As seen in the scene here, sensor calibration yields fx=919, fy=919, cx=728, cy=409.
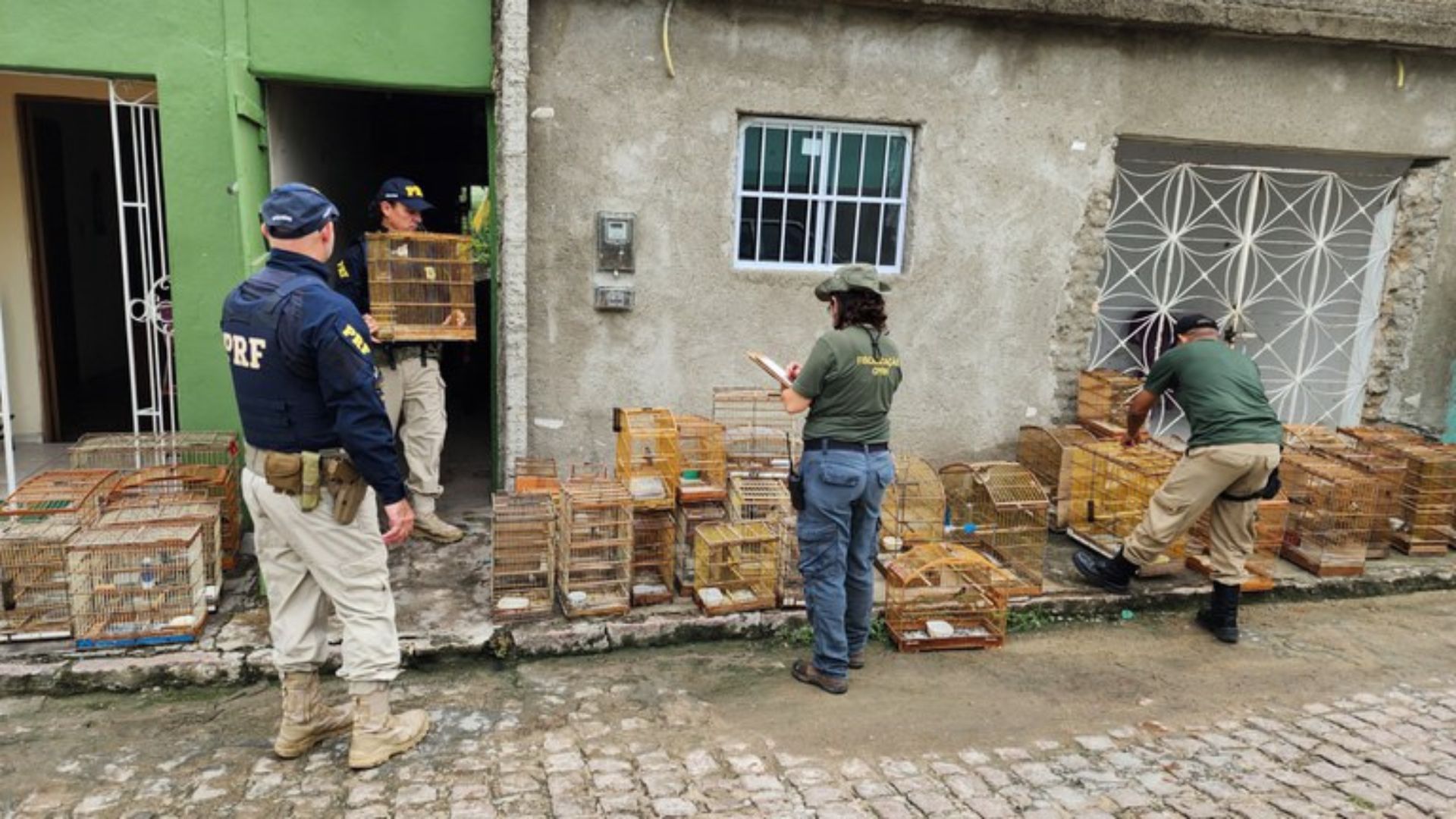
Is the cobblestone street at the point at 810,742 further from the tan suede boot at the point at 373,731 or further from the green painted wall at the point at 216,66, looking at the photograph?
the green painted wall at the point at 216,66

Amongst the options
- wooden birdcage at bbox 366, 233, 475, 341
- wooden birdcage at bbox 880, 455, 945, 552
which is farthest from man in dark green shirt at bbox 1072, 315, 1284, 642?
wooden birdcage at bbox 366, 233, 475, 341

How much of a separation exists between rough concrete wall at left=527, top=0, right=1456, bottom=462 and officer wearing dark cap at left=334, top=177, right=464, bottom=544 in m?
0.76

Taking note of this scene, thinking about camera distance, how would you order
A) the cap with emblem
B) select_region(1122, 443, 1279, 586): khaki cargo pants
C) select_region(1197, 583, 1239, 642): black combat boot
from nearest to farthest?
1. the cap with emblem
2. select_region(1122, 443, 1279, 586): khaki cargo pants
3. select_region(1197, 583, 1239, 642): black combat boot

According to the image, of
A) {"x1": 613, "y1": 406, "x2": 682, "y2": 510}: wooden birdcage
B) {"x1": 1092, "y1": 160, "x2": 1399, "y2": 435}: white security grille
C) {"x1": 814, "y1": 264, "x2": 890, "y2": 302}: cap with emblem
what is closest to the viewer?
{"x1": 814, "y1": 264, "x2": 890, "y2": 302}: cap with emblem

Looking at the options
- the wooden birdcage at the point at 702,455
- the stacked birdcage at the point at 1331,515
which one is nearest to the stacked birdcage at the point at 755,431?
the wooden birdcage at the point at 702,455

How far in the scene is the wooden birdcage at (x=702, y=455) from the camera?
20.3 feet

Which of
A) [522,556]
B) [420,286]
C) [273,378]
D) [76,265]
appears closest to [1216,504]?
[522,556]

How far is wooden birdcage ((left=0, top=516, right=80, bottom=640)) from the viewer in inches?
195

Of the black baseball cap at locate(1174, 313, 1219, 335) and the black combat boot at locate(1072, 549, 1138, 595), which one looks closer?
the black baseball cap at locate(1174, 313, 1219, 335)

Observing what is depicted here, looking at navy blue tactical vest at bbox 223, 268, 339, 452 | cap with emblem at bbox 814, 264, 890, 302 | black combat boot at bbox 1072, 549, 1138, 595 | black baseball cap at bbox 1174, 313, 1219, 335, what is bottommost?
black combat boot at bbox 1072, 549, 1138, 595

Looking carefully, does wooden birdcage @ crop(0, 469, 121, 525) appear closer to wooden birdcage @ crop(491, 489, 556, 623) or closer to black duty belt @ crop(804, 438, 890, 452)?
wooden birdcage @ crop(491, 489, 556, 623)

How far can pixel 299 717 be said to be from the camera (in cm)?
419

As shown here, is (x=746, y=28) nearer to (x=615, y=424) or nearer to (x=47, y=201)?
(x=615, y=424)

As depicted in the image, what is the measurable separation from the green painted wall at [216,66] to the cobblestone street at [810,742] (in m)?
2.69
